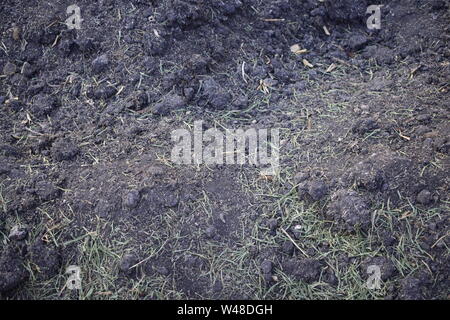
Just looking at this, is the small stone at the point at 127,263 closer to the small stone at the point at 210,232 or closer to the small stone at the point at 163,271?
the small stone at the point at 163,271

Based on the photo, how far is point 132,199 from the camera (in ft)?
7.68

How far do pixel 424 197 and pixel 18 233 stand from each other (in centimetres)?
203

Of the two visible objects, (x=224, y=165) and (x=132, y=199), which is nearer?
(x=132, y=199)

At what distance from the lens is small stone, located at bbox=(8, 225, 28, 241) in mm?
2299

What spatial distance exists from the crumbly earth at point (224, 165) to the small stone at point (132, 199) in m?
0.01

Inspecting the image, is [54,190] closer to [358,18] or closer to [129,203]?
[129,203]

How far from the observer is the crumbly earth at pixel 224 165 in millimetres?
2236

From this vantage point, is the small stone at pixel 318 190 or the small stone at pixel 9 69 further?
the small stone at pixel 9 69

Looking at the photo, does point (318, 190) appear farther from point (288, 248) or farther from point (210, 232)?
point (210, 232)

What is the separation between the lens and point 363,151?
251cm

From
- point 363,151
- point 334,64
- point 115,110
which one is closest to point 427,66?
point 334,64

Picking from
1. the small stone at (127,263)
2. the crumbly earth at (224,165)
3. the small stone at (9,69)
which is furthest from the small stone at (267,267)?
the small stone at (9,69)

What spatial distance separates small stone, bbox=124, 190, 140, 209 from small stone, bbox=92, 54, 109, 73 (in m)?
0.94

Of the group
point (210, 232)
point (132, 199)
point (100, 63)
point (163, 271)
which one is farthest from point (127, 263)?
point (100, 63)
